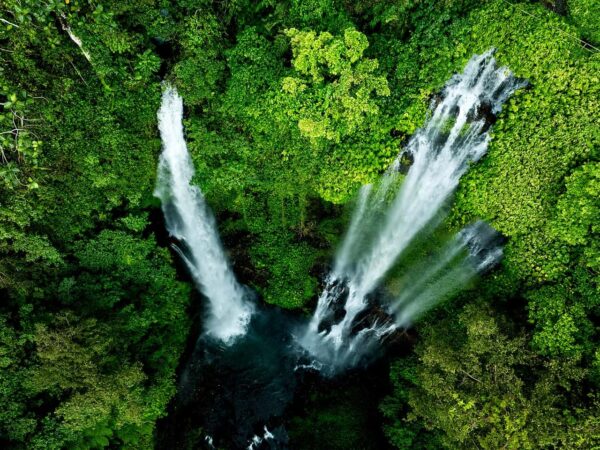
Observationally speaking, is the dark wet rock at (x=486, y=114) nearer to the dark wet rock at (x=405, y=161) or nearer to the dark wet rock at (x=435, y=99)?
the dark wet rock at (x=435, y=99)

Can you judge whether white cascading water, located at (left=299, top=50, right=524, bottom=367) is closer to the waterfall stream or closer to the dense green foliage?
the waterfall stream

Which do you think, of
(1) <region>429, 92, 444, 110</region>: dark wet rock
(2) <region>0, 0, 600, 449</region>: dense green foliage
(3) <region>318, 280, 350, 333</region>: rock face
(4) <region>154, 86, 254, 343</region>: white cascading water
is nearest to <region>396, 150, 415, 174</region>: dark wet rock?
(2) <region>0, 0, 600, 449</region>: dense green foliage

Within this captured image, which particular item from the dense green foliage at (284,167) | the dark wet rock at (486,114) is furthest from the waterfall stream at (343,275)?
the dense green foliage at (284,167)

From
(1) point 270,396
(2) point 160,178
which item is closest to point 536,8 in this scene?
(2) point 160,178

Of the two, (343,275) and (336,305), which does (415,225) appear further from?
(336,305)

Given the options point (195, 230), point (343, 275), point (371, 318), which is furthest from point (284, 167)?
point (371, 318)

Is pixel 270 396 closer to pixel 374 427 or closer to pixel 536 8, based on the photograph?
pixel 374 427

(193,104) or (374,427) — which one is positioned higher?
(193,104)
